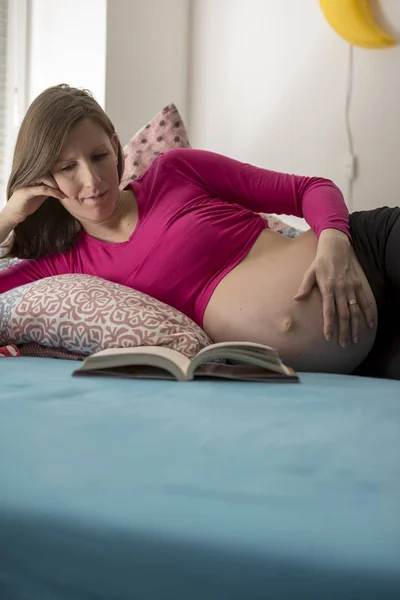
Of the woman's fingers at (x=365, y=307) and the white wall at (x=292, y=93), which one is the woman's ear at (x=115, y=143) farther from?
the white wall at (x=292, y=93)

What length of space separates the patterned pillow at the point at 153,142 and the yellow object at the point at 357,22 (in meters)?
0.67

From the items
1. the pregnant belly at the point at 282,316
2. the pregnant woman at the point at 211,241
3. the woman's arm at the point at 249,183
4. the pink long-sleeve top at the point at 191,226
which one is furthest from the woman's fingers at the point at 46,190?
the pregnant belly at the point at 282,316

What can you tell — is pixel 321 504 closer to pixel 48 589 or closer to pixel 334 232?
pixel 48 589

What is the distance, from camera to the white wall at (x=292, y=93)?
2.39 meters

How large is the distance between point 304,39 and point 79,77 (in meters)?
0.82

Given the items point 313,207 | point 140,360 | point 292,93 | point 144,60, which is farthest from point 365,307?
point 144,60

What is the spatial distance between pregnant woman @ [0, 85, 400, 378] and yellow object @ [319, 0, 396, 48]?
953mm

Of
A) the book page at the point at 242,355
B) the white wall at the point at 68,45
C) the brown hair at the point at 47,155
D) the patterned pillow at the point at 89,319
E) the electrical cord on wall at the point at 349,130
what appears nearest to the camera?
the book page at the point at 242,355

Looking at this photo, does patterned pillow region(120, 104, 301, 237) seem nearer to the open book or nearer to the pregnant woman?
the pregnant woman

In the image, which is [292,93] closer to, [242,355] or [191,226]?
[191,226]

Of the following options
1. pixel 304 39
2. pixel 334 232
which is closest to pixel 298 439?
pixel 334 232

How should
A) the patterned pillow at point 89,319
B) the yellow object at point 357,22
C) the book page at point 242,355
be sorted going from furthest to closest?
the yellow object at point 357,22
the patterned pillow at point 89,319
the book page at point 242,355

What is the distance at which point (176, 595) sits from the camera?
462 millimetres

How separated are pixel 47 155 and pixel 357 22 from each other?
1.30 metres
